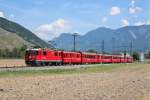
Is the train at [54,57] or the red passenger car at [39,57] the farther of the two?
the train at [54,57]

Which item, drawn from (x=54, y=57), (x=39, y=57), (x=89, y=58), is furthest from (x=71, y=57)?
(x=39, y=57)

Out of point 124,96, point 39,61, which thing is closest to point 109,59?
point 39,61

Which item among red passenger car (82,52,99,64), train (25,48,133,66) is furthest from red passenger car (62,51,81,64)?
red passenger car (82,52,99,64)

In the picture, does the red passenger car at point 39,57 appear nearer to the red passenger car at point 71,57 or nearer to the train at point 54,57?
the train at point 54,57

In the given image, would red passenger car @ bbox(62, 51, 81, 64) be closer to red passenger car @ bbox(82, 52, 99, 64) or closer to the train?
the train

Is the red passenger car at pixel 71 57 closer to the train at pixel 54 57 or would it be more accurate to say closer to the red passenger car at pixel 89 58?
the train at pixel 54 57

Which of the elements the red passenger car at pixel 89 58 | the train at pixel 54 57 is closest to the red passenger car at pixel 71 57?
the train at pixel 54 57

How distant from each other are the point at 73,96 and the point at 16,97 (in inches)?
144

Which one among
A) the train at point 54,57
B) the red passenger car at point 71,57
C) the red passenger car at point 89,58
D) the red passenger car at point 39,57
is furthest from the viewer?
the red passenger car at point 89,58

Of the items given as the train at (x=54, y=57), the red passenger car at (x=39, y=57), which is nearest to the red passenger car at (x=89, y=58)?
the train at (x=54, y=57)

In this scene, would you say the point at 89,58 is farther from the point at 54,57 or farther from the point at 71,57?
the point at 54,57

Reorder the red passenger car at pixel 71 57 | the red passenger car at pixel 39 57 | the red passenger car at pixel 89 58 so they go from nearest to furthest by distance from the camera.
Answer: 1. the red passenger car at pixel 39 57
2. the red passenger car at pixel 71 57
3. the red passenger car at pixel 89 58

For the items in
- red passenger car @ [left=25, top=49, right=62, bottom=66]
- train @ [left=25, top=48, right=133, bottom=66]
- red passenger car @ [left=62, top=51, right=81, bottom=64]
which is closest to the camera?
red passenger car @ [left=25, top=49, right=62, bottom=66]

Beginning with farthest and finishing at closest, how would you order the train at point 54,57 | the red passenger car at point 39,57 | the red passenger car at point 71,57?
the red passenger car at point 71,57
the train at point 54,57
the red passenger car at point 39,57
